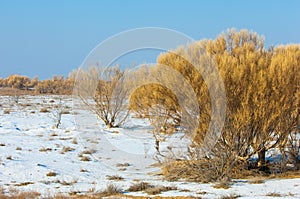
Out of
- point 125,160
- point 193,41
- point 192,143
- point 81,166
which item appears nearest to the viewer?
point 192,143

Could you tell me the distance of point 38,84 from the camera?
53.6 m

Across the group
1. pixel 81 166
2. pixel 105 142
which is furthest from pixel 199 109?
pixel 105 142

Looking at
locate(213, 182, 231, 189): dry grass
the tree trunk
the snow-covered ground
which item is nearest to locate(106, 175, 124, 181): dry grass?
the snow-covered ground

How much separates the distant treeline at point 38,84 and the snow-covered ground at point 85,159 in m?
29.0

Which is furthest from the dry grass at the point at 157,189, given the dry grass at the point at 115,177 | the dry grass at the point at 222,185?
the dry grass at the point at 115,177

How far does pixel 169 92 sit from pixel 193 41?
163 cm

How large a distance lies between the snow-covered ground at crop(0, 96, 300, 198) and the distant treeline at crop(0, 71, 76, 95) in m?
29.0

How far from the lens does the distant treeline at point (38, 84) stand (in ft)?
167

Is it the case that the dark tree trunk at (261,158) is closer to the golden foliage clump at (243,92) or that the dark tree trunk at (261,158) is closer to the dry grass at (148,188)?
the golden foliage clump at (243,92)

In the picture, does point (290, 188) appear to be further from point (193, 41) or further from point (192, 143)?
point (193, 41)

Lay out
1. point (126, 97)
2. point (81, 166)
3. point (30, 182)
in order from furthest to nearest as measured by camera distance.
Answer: point (126, 97) → point (81, 166) → point (30, 182)

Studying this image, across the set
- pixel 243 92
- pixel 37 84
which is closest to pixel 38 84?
pixel 37 84

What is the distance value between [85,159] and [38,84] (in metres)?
43.0

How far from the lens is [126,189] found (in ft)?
30.2
